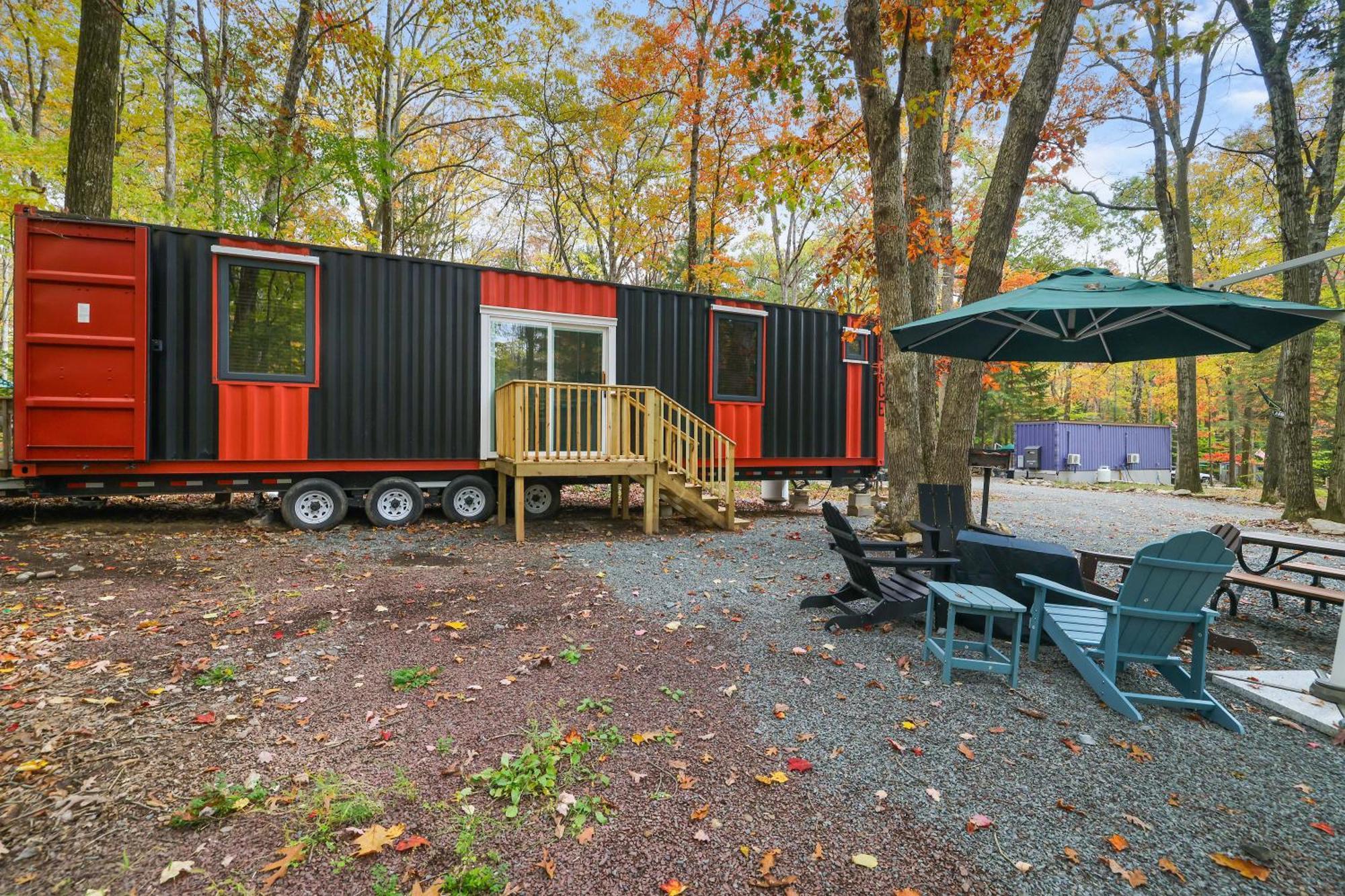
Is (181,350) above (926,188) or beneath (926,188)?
beneath

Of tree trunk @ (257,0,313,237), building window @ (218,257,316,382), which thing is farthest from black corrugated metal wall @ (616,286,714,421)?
tree trunk @ (257,0,313,237)

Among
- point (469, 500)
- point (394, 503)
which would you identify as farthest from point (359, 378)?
point (469, 500)

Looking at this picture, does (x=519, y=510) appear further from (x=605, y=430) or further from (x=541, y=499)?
(x=605, y=430)

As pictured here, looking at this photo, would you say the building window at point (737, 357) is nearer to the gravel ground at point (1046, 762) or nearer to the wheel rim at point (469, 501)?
the wheel rim at point (469, 501)

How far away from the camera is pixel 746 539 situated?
665 centimetres

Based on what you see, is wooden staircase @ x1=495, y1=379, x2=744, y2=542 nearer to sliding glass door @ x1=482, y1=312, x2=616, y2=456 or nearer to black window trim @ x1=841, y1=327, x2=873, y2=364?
sliding glass door @ x1=482, y1=312, x2=616, y2=456

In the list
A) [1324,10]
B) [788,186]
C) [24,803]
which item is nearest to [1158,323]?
[788,186]

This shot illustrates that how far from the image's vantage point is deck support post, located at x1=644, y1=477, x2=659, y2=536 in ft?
22.7

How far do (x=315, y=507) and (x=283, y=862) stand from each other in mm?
5803

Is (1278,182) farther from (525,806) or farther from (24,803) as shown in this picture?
(24,803)

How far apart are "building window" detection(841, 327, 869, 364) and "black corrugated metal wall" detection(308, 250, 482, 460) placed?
18.5ft

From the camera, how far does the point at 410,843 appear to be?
1.80m

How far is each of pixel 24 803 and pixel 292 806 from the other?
86 centimetres

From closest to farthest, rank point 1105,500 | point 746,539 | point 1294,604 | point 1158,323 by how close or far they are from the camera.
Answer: point 1158,323 < point 1294,604 < point 746,539 < point 1105,500
